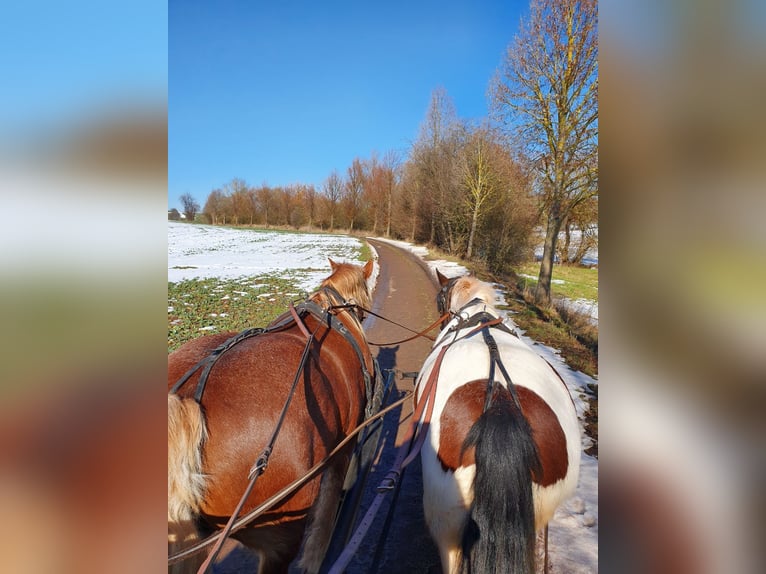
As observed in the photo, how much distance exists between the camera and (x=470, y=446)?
6.37 ft

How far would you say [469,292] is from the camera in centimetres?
430

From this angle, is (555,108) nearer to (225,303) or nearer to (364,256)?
(225,303)

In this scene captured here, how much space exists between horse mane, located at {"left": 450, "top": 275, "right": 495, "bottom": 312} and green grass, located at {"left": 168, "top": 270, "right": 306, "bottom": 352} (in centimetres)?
528

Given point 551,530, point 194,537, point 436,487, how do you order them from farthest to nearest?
point 551,530 < point 436,487 < point 194,537

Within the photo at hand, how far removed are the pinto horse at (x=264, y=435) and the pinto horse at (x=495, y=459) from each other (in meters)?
0.67

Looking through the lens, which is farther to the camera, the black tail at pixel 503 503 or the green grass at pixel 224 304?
the green grass at pixel 224 304

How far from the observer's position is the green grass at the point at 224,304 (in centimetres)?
840

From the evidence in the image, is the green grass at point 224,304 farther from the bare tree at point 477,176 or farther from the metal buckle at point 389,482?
the bare tree at point 477,176

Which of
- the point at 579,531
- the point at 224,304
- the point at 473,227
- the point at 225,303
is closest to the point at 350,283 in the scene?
the point at 579,531

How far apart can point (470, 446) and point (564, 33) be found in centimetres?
554

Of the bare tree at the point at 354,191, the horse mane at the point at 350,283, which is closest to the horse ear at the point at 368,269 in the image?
the horse mane at the point at 350,283
